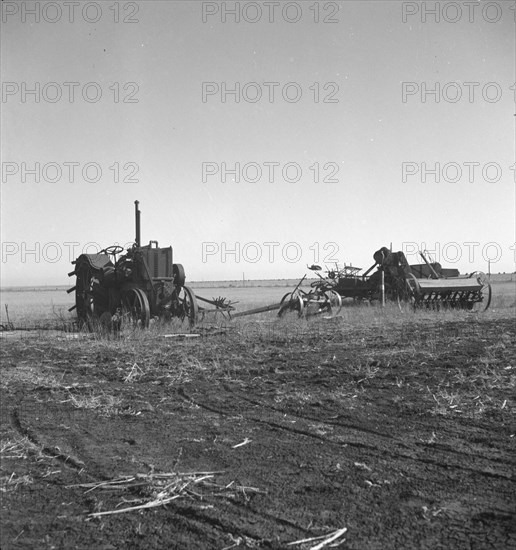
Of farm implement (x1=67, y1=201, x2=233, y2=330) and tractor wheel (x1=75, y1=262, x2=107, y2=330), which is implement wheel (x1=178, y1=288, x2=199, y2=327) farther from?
tractor wheel (x1=75, y1=262, x2=107, y2=330)

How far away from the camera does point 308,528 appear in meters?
2.84

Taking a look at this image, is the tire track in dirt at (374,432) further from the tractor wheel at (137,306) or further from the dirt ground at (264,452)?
the tractor wheel at (137,306)

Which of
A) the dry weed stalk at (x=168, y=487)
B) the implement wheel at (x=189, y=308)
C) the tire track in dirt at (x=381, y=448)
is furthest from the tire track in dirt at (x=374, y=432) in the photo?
the implement wheel at (x=189, y=308)

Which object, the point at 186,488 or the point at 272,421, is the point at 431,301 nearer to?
the point at 272,421

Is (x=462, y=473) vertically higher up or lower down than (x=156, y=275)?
lower down

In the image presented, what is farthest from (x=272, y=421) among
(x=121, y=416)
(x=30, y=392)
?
(x=30, y=392)

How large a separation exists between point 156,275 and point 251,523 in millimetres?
11971

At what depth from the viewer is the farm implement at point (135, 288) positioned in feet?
46.6

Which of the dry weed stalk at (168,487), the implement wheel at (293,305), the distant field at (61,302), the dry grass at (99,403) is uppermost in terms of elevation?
the implement wheel at (293,305)

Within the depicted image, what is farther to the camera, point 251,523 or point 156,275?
point 156,275

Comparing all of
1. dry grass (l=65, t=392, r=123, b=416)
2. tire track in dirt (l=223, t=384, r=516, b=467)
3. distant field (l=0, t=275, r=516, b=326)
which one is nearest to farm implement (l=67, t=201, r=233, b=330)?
distant field (l=0, t=275, r=516, b=326)

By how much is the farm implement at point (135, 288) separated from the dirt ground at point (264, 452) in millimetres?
5463

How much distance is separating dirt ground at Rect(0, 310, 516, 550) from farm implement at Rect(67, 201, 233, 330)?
5.46m

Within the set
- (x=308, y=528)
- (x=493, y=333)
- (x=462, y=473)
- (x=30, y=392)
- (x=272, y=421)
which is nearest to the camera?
(x=308, y=528)
